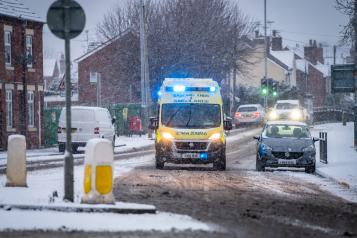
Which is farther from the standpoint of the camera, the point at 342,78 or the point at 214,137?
the point at 342,78

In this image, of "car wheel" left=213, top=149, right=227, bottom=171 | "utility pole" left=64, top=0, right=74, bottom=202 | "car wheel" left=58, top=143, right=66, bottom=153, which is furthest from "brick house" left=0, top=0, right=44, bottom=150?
"utility pole" left=64, top=0, right=74, bottom=202

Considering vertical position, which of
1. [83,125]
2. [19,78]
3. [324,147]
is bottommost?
[324,147]

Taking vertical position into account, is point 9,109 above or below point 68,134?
above

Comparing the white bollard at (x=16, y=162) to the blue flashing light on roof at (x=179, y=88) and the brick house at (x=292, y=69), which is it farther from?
the brick house at (x=292, y=69)

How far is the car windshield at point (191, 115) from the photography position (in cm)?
2434

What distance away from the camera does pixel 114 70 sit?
6606 cm

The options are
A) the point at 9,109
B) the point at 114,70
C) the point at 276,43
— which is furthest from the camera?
the point at 276,43

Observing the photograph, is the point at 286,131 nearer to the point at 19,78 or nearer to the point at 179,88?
the point at 179,88

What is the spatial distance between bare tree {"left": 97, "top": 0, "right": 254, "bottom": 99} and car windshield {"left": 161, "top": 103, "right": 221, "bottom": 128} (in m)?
33.2

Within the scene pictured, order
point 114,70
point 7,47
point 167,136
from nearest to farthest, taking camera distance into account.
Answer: point 167,136
point 7,47
point 114,70

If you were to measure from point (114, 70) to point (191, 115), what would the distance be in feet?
138

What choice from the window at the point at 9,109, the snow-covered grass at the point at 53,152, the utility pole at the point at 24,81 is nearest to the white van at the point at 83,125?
the snow-covered grass at the point at 53,152

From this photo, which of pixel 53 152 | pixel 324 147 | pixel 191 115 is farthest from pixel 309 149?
pixel 53 152

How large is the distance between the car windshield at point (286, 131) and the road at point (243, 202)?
2.08 m
